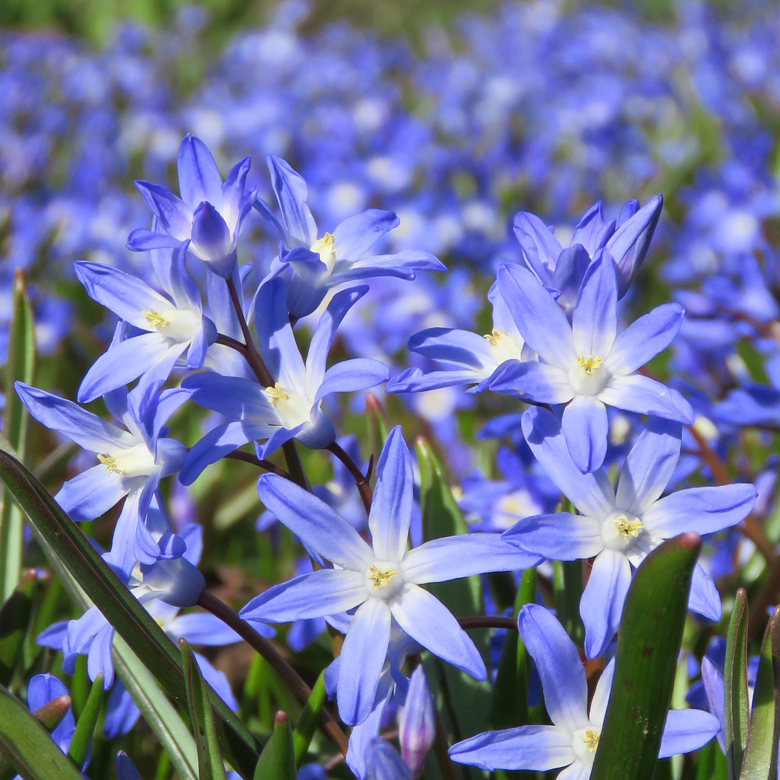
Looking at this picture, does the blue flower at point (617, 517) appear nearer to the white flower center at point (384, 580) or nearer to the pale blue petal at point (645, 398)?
the pale blue petal at point (645, 398)

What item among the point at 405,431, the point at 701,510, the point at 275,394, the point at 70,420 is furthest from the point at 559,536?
the point at 405,431

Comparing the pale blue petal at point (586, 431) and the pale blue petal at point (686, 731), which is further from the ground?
the pale blue petal at point (586, 431)

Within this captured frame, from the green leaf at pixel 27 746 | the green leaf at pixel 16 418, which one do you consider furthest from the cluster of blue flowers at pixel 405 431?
the green leaf at pixel 16 418

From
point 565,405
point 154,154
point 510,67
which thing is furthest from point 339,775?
point 510,67

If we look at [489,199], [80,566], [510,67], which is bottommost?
[80,566]

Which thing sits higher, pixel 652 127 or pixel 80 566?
pixel 652 127

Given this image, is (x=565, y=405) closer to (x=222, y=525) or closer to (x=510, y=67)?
(x=222, y=525)

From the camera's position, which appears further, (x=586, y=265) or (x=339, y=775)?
(x=339, y=775)
